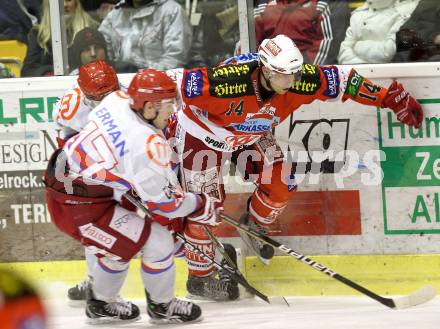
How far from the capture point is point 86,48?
16.3 feet

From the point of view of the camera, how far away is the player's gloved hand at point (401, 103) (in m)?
4.38

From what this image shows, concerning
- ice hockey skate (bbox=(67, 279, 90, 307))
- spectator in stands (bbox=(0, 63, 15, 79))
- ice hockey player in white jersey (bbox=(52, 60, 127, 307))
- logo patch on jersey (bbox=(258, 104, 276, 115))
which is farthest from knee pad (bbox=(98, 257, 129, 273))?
spectator in stands (bbox=(0, 63, 15, 79))

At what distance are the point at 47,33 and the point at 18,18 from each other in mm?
221

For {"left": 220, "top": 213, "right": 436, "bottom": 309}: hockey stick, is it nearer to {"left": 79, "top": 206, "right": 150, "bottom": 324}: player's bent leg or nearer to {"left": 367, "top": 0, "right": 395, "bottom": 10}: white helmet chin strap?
{"left": 79, "top": 206, "right": 150, "bottom": 324}: player's bent leg

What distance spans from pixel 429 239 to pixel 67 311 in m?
1.93

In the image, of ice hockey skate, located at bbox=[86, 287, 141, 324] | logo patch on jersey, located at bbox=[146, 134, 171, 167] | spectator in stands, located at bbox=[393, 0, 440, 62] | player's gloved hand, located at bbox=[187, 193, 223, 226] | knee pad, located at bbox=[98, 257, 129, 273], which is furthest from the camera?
spectator in stands, located at bbox=[393, 0, 440, 62]

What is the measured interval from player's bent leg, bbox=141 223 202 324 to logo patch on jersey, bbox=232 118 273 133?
2.32 feet

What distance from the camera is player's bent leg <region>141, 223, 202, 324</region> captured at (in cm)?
386

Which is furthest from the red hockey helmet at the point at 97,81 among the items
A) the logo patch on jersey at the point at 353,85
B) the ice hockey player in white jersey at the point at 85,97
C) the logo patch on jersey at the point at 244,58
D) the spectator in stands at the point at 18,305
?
the spectator in stands at the point at 18,305

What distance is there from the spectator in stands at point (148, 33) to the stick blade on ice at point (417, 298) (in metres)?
1.78

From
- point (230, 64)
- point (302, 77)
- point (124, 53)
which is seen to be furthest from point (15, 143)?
point (302, 77)

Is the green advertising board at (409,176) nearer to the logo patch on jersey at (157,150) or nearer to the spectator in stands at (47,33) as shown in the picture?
the logo patch on jersey at (157,150)

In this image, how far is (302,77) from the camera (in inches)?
170

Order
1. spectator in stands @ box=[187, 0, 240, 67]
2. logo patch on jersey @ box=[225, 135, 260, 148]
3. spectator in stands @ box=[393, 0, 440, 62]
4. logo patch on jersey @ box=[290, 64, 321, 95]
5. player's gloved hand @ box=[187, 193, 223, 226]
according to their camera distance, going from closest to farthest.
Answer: player's gloved hand @ box=[187, 193, 223, 226], logo patch on jersey @ box=[290, 64, 321, 95], logo patch on jersey @ box=[225, 135, 260, 148], spectator in stands @ box=[393, 0, 440, 62], spectator in stands @ box=[187, 0, 240, 67]
